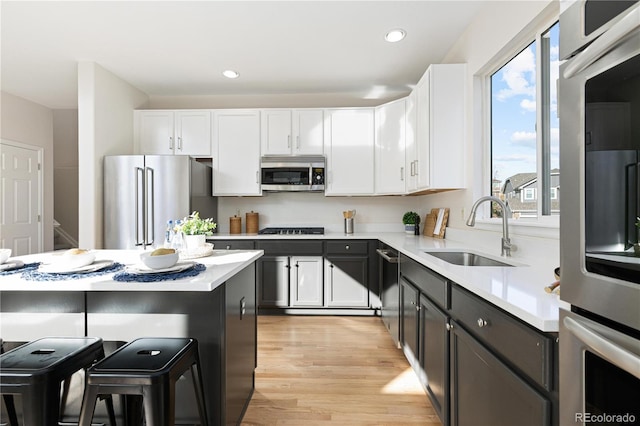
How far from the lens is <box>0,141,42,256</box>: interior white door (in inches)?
172

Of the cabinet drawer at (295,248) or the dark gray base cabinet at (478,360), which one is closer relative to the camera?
the dark gray base cabinet at (478,360)

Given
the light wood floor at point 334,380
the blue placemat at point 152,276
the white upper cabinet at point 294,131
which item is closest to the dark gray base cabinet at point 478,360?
the light wood floor at point 334,380

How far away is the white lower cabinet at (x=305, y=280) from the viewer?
11.9 feet

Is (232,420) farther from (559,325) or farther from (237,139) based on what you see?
(237,139)

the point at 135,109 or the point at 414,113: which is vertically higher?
the point at 135,109

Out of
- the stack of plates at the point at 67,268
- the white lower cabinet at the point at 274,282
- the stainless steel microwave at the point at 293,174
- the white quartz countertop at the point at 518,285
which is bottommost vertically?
the white lower cabinet at the point at 274,282

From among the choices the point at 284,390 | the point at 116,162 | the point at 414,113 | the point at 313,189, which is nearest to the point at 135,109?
the point at 116,162

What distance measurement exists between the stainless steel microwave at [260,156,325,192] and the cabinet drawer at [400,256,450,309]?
173cm

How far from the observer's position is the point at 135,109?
13.1 feet

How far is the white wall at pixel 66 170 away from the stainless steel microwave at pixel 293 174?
3862 millimetres

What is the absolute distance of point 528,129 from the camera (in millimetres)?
2117

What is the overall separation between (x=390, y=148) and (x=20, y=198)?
17.2ft

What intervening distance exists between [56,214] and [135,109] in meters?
3.23

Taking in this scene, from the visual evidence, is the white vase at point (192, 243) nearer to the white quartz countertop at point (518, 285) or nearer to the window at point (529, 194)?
the white quartz countertop at point (518, 285)
